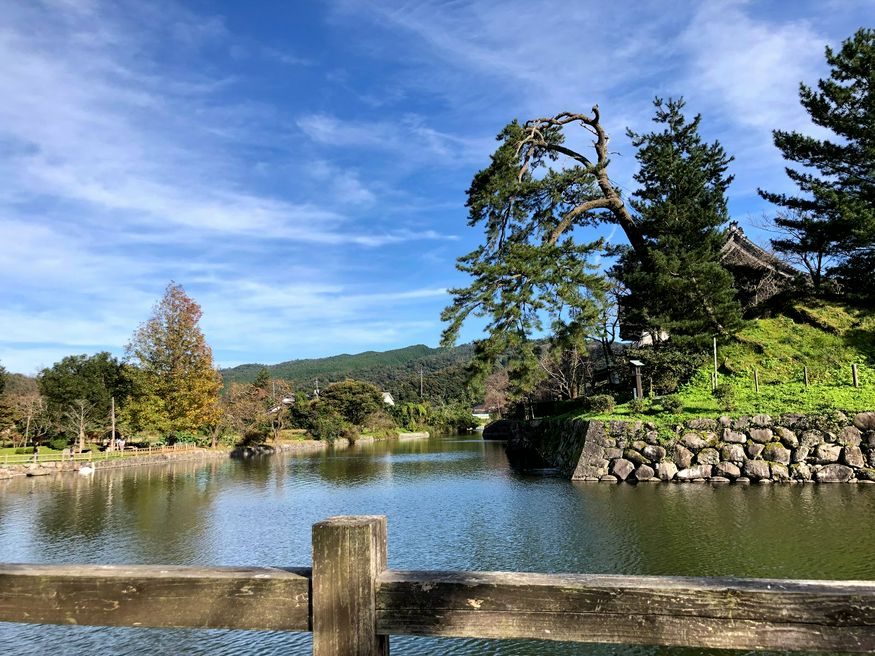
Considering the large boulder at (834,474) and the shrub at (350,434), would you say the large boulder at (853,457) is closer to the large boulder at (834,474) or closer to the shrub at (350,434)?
the large boulder at (834,474)

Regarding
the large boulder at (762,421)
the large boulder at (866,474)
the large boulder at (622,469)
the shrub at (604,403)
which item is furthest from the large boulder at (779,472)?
the shrub at (604,403)

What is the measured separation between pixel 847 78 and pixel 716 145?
175 inches

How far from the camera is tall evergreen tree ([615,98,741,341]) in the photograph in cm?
1841

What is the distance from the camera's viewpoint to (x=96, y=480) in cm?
2197

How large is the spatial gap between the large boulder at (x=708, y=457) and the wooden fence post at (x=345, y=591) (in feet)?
49.5

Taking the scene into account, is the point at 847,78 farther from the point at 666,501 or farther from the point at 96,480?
the point at 96,480

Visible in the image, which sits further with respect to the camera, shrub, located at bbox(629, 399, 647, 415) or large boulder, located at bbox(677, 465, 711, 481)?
shrub, located at bbox(629, 399, 647, 415)

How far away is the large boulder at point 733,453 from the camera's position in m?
14.3

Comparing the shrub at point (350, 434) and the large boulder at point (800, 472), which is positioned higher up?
the large boulder at point (800, 472)

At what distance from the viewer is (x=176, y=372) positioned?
32688mm

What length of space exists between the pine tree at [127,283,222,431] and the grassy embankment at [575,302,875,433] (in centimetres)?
2428

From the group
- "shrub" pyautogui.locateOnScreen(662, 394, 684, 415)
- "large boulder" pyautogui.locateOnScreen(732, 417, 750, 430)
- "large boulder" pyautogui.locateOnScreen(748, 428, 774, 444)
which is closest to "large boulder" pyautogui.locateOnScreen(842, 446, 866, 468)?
"large boulder" pyautogui.locateOnScreen(748, 428, 774, 444)

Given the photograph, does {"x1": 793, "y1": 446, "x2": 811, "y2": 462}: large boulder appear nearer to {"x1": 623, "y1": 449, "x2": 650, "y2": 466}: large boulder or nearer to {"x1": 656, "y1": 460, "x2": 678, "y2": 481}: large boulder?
{"x1": 656, "y1": 460, "x2": 678, "y2": 481}: large boulder

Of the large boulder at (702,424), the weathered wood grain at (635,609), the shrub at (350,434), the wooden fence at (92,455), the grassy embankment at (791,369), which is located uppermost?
the grassy embankment at (791,369)
